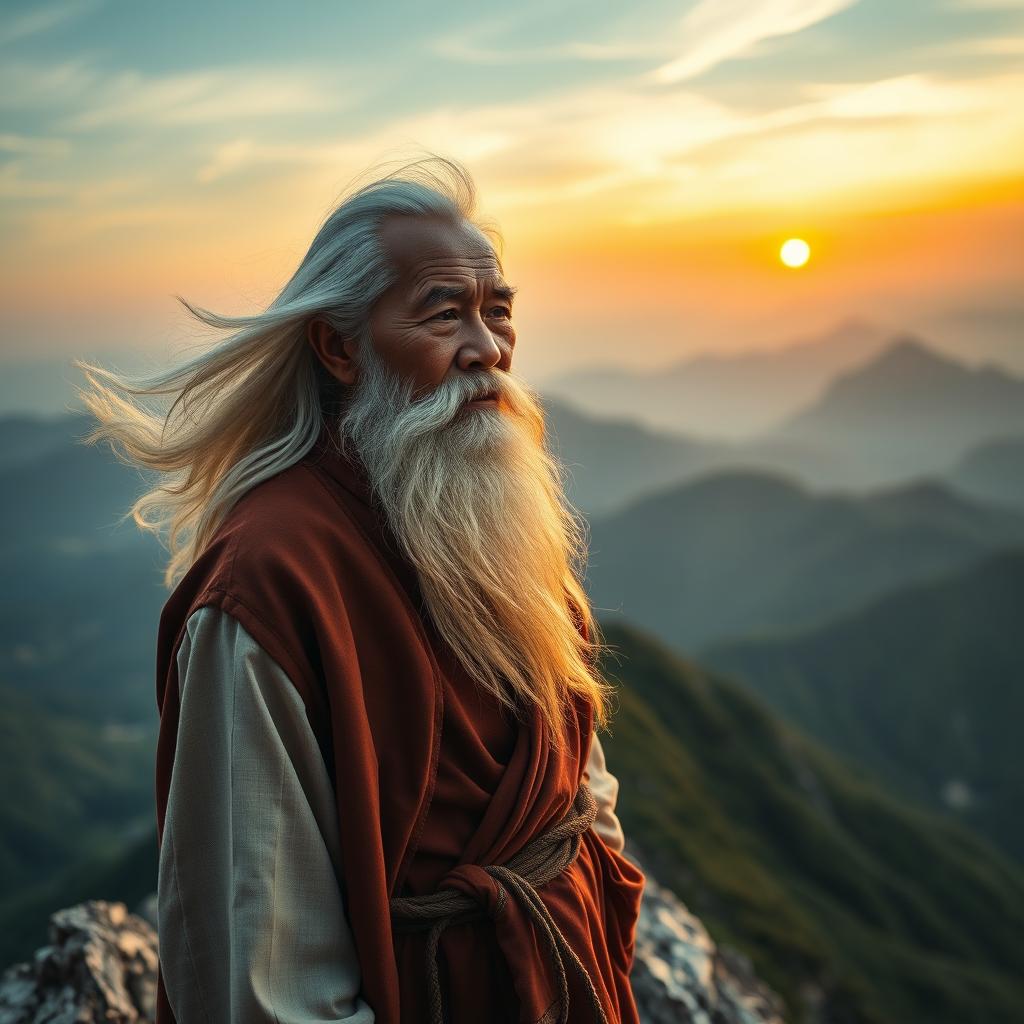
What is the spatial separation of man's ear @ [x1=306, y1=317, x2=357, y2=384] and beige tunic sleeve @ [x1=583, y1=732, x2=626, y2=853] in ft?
5.94

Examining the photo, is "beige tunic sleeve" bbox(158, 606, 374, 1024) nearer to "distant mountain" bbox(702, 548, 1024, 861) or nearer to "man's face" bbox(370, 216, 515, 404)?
"man's face" bbox(370, 216, 515, 404)

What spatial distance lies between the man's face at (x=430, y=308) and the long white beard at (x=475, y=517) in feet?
0.20

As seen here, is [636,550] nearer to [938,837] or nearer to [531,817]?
[938,837]

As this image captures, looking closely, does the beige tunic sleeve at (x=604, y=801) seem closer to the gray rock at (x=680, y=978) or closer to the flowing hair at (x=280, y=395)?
the flowing hair at (x=280, y=395)

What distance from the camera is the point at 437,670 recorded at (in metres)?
3.00

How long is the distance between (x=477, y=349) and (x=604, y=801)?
2.02 meters

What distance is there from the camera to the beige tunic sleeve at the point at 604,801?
3955 millimetres

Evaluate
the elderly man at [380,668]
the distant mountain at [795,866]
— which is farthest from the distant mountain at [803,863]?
the elderly man at [380,668]

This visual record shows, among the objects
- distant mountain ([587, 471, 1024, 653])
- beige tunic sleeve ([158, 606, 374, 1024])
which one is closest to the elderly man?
beige tunic sleeve ([158, 606, 374, 1024])

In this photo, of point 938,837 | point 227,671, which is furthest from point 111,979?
point 938,837

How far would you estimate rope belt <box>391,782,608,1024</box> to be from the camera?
2910 mm

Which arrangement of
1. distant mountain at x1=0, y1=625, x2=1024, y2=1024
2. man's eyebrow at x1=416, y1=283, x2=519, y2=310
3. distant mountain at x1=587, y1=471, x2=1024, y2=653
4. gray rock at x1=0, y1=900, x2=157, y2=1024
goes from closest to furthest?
man's eyebrow at x1=416, y1=283, x2=519, y2=310, gray rock at x1=0, y1=900, x2=157, y2=1024, distant mountain at x1=0, y1=625, x2=1024, y2=1024, distant mountain at x1=587, y1=471, x2=1024, y2=653

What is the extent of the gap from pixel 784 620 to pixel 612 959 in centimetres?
13164

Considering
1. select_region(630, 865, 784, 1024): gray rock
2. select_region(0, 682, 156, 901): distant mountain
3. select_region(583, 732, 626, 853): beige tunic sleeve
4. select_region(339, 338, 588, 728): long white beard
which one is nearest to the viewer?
select_region(339, 338, 588, 728): long white beard
